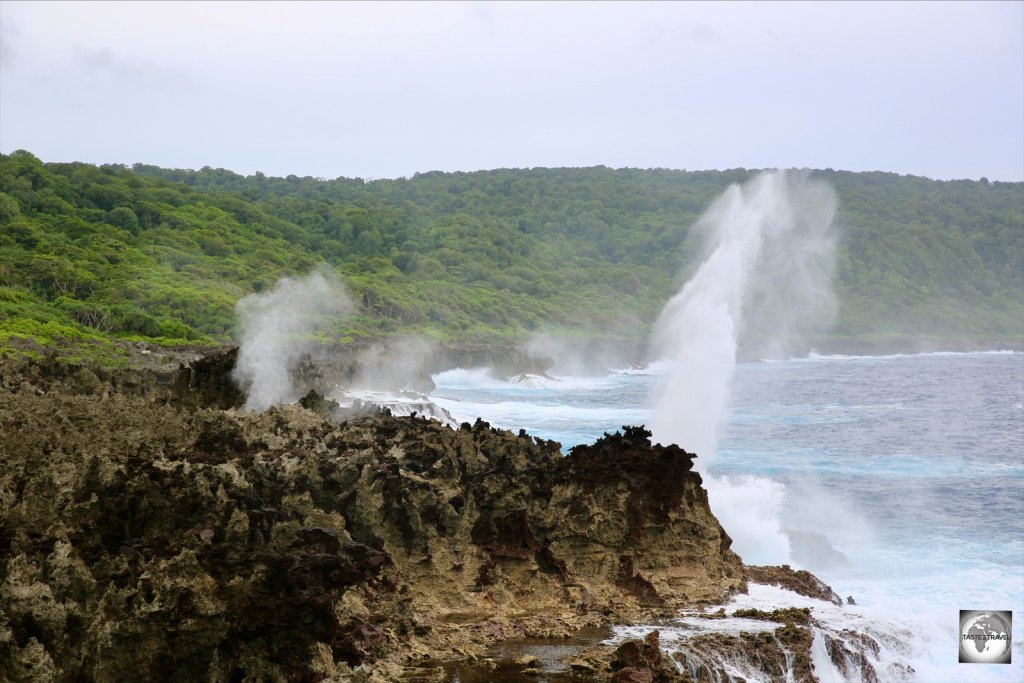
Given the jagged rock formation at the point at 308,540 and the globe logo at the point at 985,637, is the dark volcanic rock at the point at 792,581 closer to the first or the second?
the jagged rock formation at the point at 308,540

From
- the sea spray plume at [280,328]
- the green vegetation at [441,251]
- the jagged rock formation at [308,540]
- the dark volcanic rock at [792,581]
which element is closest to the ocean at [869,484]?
the dark volcanic rock at [792,581]

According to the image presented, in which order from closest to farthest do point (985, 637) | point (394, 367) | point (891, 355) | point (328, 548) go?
point (328, 548) → point (985, 637) → point (394, 367) → point (891, 355)

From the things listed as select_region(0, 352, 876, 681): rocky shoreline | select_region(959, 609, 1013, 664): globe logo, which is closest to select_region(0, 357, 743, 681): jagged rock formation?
select_region(0, 352, 876, 681): rocky shoreline

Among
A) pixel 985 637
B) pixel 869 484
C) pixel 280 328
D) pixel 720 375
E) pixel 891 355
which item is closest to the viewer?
pixel 985 637

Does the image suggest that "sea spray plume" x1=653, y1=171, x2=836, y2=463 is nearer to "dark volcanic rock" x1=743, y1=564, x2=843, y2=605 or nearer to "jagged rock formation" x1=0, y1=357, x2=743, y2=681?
"dark volcanic rock" x1=743, y1=564, x2=843, y2=605

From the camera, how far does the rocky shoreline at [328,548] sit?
1030 centimetres

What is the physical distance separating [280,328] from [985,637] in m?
45.1

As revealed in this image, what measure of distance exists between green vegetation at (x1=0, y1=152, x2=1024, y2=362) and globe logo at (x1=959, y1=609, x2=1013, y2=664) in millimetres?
30143

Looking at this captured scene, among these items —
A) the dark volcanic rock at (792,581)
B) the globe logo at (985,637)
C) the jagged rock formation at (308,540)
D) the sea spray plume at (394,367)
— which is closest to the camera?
the jagged rock formation at (308,540)

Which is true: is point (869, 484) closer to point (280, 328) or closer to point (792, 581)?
point (792, 581)

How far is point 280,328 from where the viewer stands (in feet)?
191

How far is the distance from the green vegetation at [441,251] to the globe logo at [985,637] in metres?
30.1

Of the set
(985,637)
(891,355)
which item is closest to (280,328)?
(985,637)

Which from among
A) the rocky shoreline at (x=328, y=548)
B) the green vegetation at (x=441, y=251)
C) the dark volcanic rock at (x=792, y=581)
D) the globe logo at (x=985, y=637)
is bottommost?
the globe logo at (x=985, y=637)
